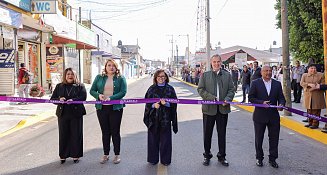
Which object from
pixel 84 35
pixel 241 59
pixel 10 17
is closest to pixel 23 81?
pixel 10 17

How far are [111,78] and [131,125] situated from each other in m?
4.10

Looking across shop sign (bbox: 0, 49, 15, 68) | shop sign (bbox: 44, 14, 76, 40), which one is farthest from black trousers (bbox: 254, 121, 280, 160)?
shop sign (bbox: 44, 14, 76, 40)

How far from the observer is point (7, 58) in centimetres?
1528

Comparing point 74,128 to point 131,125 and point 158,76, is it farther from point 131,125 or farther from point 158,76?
point 131,125

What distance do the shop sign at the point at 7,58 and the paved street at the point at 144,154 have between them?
267 inches

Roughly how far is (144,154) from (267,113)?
2326mm

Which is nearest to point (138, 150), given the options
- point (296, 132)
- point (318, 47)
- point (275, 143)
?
point (275, 143)

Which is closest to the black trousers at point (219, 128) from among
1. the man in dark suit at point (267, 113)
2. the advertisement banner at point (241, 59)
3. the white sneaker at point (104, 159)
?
the man in dark suit at point (267, 113)

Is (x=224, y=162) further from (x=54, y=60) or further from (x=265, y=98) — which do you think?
(x=54, y=60)

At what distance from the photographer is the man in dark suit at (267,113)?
562cm

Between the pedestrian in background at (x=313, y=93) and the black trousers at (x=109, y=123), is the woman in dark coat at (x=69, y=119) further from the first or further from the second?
the pedestrian in background at (x=313, y=93)

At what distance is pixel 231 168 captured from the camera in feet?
18.2

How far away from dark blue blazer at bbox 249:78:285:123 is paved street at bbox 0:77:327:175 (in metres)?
0.78

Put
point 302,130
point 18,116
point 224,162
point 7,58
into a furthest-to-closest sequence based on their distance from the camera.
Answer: point 7,58 < point 18,116 < point 302,130 < point 224,162
